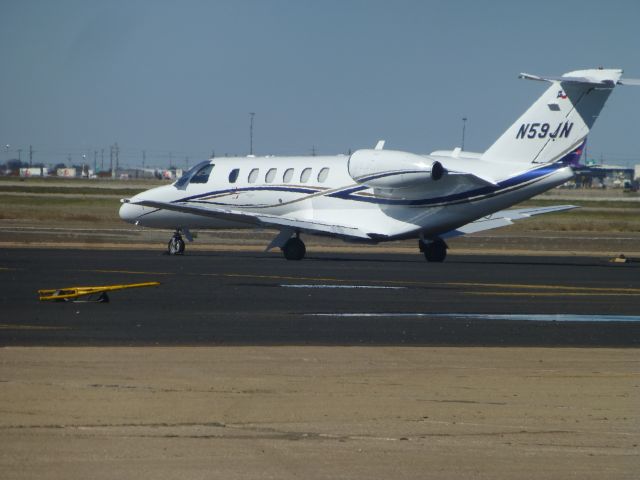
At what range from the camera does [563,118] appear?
33.7 metres

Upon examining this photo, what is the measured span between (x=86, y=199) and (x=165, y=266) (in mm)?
58739

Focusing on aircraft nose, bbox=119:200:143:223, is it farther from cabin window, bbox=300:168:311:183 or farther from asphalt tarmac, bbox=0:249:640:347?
cabin window, bbox=300:168:311:183

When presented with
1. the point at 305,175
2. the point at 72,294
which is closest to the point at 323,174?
the point at 305,175

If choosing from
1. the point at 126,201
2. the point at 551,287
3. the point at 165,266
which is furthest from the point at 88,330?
the point at 126,201

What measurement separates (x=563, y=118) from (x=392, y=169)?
4.84 meters

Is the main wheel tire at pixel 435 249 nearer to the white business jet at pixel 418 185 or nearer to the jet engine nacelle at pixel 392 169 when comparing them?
the white business jet at pixel 418 185

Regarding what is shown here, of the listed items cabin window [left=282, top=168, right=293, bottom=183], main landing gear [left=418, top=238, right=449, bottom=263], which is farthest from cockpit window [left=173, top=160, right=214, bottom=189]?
main landing gear [left=418, top=238, right=449, bottom=263]

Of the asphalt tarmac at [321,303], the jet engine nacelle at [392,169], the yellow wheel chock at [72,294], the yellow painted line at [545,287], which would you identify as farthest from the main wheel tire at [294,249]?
the yellow wheel chock at [72,294]

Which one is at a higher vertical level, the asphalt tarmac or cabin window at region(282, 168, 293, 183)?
cabin window at region(282, 168, 293, 183)

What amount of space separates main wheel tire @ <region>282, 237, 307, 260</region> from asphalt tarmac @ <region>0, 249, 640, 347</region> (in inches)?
30.4

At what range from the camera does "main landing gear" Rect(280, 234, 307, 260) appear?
36000mm

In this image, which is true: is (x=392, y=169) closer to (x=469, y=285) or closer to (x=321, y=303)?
(x=469, y=285)

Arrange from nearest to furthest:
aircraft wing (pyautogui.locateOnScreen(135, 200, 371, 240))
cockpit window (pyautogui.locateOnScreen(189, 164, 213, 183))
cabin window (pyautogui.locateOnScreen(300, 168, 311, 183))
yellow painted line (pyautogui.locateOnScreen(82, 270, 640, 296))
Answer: yellow painted line (pyautogui.locateOnScreen(82, 270, 640, 296)), aircraft wing (pyautogui.locateOnScreen(135, 200, 371, 240)), cabin window (pyautogui.locateOnScreen(300, 168, 311, 183)), cockpit window (pyautogui.locateOnScreen(189, 164, 213, 183))

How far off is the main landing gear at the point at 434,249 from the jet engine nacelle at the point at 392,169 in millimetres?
2373
